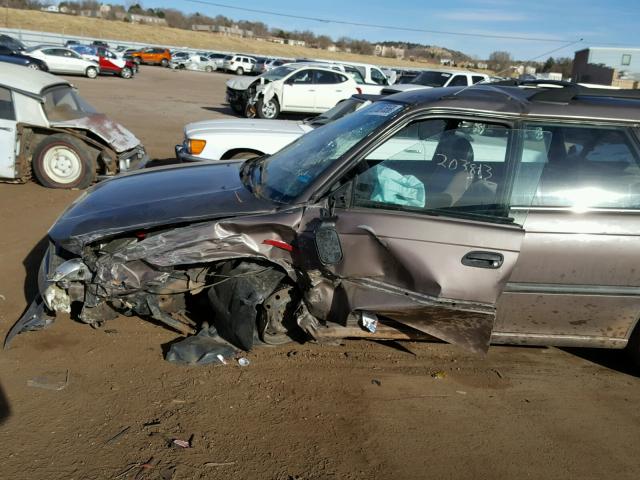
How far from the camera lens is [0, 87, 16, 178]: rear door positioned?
742cm

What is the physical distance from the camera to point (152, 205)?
3545 mm

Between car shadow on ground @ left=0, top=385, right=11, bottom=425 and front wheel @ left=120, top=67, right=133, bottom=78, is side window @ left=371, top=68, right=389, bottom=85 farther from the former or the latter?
car shadow on ground @ left=0, top=385, right=11, bottom=425

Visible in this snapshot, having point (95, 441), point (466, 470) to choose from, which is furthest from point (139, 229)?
Answer: point (466, 470)

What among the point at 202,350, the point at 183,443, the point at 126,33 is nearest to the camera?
the point at 183,443

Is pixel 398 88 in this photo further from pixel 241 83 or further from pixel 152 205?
pixel 241 83

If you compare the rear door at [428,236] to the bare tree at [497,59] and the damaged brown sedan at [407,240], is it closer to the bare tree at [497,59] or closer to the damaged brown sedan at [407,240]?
the damaged brown sedan at [407,240]

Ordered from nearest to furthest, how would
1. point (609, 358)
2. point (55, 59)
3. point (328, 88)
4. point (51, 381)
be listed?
point (51, 381) → point (609, 358) → point (328, 88) → point (55, 59)

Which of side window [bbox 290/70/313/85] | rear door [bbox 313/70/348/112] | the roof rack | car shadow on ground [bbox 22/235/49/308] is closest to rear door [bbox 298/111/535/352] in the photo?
the roof rack

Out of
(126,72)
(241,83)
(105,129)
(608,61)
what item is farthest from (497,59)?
(105,129)

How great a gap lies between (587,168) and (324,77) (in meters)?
15.3

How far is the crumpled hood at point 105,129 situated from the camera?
7839 millimetres

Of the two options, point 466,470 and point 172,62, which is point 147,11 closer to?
point 172,62

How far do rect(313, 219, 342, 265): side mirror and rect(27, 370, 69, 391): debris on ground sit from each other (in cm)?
170

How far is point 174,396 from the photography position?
3184 mm
